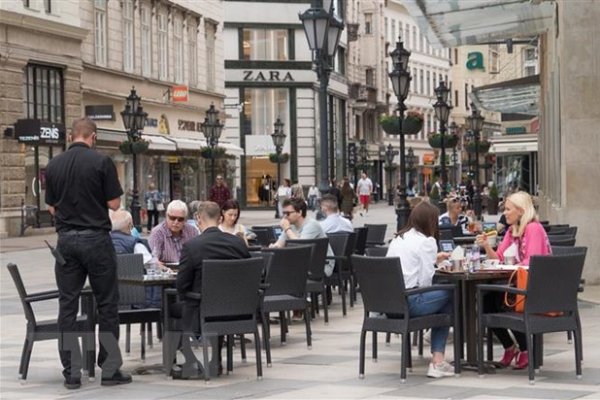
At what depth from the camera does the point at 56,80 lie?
152 feet

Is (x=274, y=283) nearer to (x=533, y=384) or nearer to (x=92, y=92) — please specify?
(x=533, y=384)

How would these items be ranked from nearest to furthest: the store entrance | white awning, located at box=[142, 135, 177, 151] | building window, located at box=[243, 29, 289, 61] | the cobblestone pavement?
1. the cobblestone pavement
2. white awning, located at box=[142, 135, 177, 151]
3. the store entrance
4. building window, located at box=[243, 29, 289, 61]

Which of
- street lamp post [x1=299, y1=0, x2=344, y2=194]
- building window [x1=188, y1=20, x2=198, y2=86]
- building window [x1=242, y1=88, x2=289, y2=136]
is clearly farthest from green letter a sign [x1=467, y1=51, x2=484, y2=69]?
street lamp post [x1=299, y1=0, x2=344, y2=194]

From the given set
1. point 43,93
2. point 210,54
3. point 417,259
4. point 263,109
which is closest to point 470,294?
point 417,259

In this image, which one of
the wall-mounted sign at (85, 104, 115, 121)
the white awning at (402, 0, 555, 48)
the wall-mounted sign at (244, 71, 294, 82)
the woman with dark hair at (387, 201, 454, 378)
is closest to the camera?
the woman with dark hair at (387, 201, 454, 378)

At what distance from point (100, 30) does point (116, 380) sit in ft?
134

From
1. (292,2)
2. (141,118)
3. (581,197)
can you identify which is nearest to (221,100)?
(292,2)

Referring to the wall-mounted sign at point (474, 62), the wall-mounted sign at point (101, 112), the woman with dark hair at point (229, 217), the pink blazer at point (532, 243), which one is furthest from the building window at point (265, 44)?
the pink blazer at point (532, 243)

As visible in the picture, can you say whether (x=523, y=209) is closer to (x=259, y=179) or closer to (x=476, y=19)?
(x=476, y=19)

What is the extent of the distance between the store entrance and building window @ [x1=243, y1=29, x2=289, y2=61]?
541 centimetres

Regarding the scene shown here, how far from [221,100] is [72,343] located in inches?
2260

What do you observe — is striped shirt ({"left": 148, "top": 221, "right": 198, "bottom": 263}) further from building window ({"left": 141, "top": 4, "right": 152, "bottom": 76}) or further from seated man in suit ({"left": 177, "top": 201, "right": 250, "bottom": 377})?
building window ({"left": 141, "top": 4, "right": 152, "bottom": 76})

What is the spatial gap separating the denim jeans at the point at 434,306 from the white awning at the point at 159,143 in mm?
41982

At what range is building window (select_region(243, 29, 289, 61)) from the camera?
253 feet
